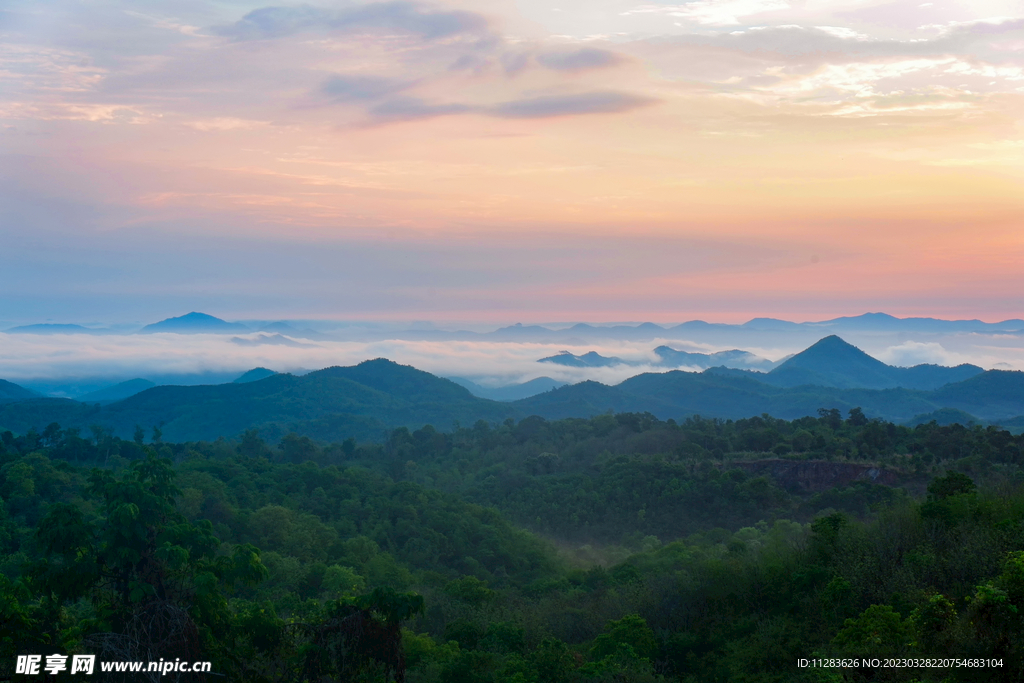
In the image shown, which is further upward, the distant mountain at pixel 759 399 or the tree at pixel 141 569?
the tree at pixel 141 569

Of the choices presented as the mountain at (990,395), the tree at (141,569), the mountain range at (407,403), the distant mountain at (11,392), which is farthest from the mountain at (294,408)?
the tree at (141,569)

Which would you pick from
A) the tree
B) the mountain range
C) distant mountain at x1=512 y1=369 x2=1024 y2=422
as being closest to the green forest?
the tree

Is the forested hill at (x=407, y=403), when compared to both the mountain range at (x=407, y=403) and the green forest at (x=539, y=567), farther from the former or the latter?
the green forest at (x=539, y=567)

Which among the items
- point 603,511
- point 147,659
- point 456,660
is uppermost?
point 147,659

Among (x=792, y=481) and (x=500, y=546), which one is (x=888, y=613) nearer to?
(x=500, y=546)

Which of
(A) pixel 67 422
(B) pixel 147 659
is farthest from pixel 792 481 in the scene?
(A) pixel 67 422

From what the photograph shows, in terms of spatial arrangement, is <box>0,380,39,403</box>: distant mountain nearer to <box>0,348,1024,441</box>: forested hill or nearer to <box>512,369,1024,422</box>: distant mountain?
<box>0,348,1024,441</box>: forested hill
